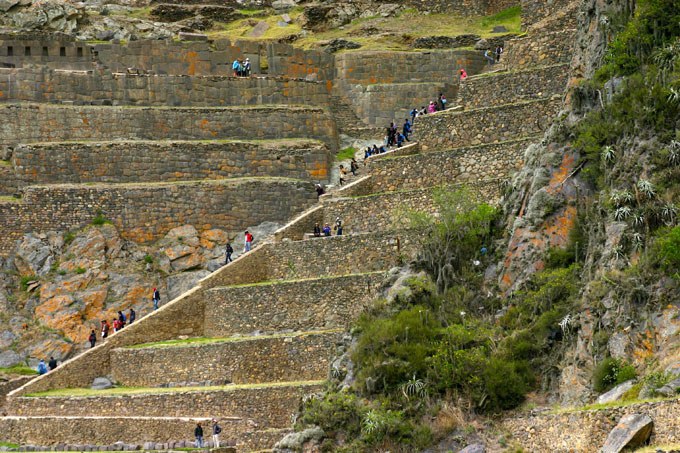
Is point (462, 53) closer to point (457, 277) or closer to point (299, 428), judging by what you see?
point (457, 277)

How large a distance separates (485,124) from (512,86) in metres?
1.99

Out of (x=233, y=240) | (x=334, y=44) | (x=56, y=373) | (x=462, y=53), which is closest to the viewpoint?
(x=56, y=373)

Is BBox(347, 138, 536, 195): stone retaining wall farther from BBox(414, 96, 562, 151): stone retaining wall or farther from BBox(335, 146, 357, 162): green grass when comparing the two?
BBox(335, 146, 357, 162): green grass

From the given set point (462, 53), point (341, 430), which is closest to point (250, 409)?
point (341, 430)

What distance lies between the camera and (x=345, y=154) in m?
45.3

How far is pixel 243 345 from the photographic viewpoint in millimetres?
34688

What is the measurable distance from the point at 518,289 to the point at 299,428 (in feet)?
20.7

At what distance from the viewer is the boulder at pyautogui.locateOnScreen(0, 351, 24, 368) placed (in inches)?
1495

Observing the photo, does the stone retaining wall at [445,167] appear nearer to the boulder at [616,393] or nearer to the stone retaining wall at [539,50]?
the stone retaining wall at [539,50]

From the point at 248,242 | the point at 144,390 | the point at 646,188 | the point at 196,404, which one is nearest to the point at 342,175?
the point at 248,242

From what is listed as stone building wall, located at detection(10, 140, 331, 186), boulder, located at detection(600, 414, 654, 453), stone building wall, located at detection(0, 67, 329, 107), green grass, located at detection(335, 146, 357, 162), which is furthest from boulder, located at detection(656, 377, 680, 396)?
stone building wall, located at detection(0, 67, 329, 107)

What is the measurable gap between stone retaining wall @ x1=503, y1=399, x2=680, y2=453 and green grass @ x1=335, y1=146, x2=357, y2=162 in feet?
66.8

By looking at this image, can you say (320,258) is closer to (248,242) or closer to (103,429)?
(248,242)

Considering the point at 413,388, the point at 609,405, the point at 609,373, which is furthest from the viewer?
A: the point at 413,388
